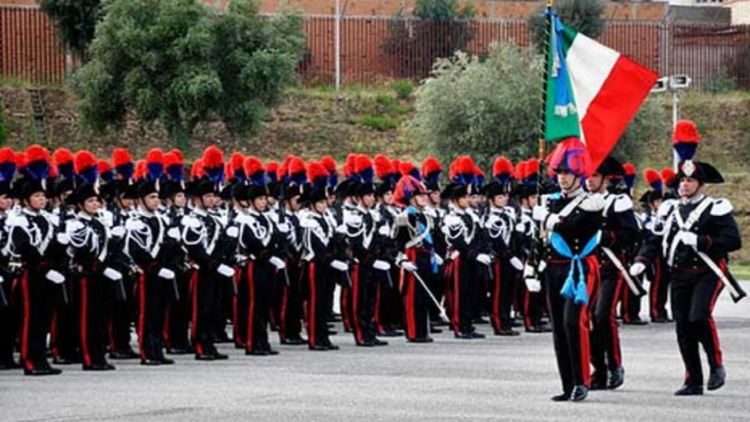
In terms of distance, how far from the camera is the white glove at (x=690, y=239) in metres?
15.2

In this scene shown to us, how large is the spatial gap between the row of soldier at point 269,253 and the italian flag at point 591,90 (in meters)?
0.53

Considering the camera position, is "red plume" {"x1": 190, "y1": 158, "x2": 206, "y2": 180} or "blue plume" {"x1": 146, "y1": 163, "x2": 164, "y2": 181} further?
"red plume" {"x1": 190, "y1": 158, "x2": 206, "y2": 180}

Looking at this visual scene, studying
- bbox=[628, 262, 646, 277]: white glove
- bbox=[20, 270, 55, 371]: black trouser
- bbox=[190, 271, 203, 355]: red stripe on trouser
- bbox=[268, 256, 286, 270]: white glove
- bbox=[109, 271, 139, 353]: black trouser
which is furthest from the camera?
bbox=[268, 256, 286, 270]: white glove

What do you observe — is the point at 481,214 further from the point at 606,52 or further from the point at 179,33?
the point at 179,33

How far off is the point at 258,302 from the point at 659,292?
756 cm

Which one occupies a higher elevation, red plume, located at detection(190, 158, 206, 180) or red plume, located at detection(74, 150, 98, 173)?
red plume, located at detection(74, 150, 98, 173)

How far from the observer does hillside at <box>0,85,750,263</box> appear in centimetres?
4938

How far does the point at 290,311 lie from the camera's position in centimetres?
2159

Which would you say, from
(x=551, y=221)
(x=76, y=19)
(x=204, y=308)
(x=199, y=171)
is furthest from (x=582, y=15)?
(x=551, y=221)

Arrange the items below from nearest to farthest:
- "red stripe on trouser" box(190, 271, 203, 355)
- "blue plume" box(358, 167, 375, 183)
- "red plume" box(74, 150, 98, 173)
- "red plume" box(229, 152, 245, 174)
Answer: "red plume" box(74, 150, 98, 173), "red stripe on trouser" box(190, 271, 203, 355), "blue plume" box(358, 167, 375, 183), "red plume" box(229, 152, 245, 174)

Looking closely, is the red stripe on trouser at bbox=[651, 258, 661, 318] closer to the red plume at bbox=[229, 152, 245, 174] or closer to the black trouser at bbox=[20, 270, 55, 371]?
the red plume at bbox=[229, 152, 245, 174]

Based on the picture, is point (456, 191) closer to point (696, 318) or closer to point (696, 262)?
point (696, 262)

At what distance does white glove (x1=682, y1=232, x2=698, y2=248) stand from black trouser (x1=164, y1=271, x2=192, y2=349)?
6.34 meters

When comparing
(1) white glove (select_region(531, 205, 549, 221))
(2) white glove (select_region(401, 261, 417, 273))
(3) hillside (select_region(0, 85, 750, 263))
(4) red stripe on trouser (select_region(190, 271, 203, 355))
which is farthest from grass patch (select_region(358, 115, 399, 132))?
(1) white glove (select_region(531, 205, 549, 221))
